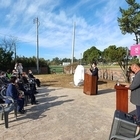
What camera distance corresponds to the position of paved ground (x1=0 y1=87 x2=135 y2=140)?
5.14 metres

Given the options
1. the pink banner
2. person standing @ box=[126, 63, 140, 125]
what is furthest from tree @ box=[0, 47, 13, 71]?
person standing @ box=[126, 63, 140, 125]

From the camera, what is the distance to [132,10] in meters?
19.8

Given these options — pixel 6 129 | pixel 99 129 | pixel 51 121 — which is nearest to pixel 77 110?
pixel 51 121

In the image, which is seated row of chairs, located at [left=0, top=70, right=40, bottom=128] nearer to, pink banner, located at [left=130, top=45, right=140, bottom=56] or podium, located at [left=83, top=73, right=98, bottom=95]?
podium, located at [left=83, top=73, right=98, bottom=95]

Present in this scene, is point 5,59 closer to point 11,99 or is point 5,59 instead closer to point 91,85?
point 91,85

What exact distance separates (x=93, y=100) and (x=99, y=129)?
4.00 m

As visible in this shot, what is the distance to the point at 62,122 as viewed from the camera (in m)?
6.18

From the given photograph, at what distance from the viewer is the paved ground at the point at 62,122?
514 centimetres

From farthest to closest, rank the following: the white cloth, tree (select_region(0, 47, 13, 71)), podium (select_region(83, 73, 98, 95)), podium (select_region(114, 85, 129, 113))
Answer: tree (select_region(0, 47, 13, 71))
the white cloth
podium (select_region(83, 73, 98, 95))
podium (select_region(114, 85, 129, 113))

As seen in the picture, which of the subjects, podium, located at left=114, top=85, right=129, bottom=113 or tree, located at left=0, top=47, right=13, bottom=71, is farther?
tree, located at left=0, top=47, right=13, bottom=71

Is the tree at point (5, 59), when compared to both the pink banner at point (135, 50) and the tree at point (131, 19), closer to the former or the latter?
the tree at point (131, 19)

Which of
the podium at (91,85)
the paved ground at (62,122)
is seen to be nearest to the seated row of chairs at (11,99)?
the paved ground at (62,122)

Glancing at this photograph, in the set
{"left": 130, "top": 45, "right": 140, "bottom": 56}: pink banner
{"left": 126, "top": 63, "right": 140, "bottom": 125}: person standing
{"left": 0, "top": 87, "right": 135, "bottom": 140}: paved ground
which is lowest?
{"left": 0, "top": 87, "right": 135, "bottom": 140}: paved ground

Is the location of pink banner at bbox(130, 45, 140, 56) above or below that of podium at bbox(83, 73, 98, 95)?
above
